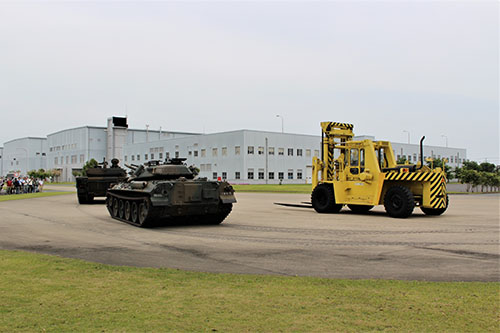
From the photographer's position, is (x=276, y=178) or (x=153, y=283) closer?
(x=153, y=283)

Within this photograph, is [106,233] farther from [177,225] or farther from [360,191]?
[360,191]

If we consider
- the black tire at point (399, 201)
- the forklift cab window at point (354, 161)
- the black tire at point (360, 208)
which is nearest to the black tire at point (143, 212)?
the forklift cab window at point (354, 161)

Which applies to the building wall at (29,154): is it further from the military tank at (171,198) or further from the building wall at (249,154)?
the military tank at (171,198)

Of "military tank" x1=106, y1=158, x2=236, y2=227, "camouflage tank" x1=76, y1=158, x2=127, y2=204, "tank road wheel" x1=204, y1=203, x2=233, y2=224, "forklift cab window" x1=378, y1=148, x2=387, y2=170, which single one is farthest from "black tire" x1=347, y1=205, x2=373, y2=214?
"camouflage tank" x1=76, y1=158, x2=127, y2=204

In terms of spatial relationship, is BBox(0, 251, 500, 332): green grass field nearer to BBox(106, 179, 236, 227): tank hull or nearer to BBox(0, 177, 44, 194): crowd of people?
BBox(106, 179, 236, 227): tank hull

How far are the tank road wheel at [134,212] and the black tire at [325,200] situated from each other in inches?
326

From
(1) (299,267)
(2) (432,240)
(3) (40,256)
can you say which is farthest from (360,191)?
(3) (40,256)

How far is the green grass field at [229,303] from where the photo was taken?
5117 millimetres

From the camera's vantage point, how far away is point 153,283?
7027mm

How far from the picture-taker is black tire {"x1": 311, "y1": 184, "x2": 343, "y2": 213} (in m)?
20.6

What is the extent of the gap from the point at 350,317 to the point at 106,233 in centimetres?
1000

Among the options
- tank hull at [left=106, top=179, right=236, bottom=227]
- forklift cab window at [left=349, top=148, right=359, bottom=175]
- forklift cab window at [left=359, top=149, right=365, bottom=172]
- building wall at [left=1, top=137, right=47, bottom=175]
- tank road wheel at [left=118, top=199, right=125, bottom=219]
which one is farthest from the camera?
building wall at [left=1, top=137, right=47, bottom=175]

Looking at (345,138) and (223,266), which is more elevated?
(345,138)

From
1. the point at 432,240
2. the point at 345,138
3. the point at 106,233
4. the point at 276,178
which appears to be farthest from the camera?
the point at 276,178
